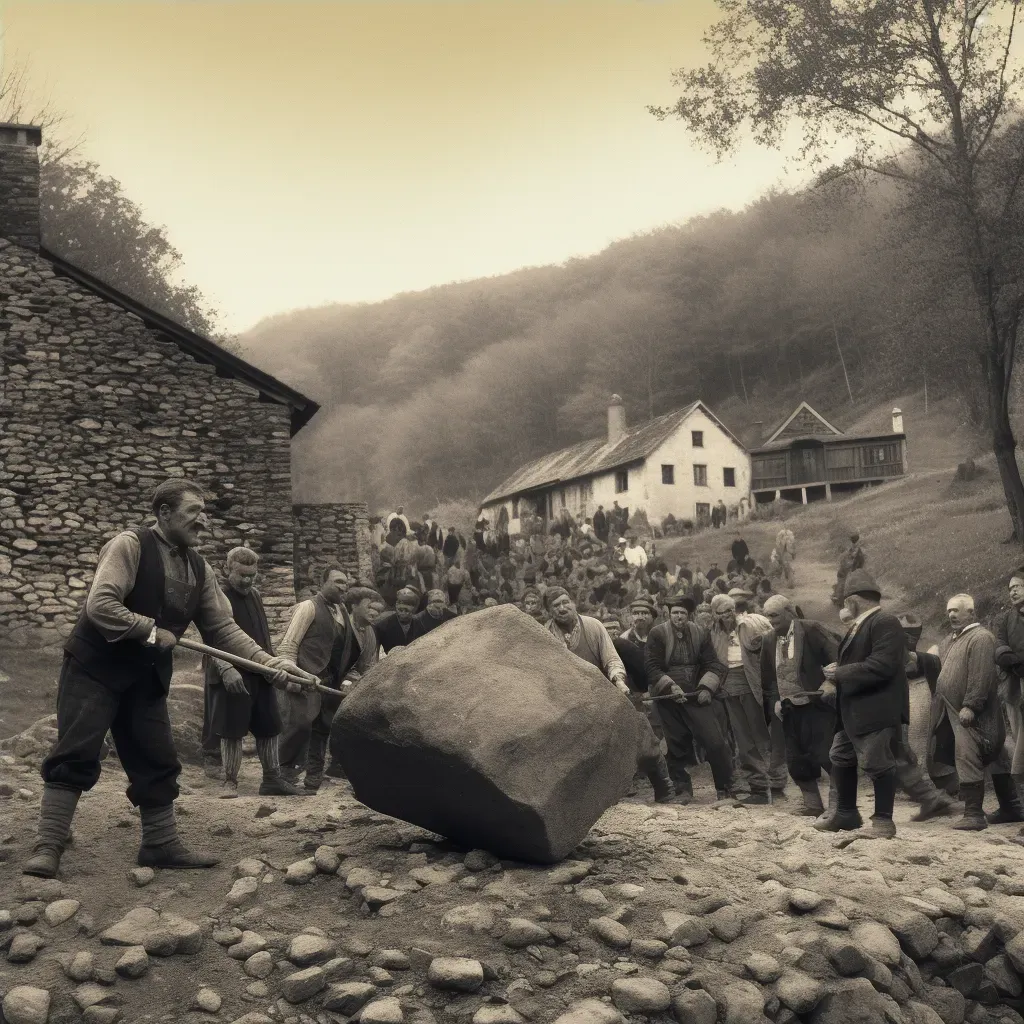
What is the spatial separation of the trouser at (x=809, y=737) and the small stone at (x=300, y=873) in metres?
4.53

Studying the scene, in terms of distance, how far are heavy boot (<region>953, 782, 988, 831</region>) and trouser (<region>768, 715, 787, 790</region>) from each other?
1.95m

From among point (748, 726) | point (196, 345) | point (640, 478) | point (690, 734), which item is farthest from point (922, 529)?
point (690, 734)

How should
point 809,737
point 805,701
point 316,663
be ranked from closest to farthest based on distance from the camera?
point 805,701, point 809,737, point 316,663

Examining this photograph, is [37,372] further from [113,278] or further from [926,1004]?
[926,1004]

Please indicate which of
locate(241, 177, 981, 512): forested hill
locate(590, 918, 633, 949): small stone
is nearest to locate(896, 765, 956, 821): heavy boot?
locate(590, 918, 633, 949): small stone

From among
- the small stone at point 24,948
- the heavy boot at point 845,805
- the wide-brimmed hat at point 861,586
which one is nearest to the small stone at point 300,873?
the small stone at point 24,948

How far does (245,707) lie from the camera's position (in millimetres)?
8562

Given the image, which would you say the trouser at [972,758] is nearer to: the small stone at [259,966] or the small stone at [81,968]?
the small stone at [259,966]

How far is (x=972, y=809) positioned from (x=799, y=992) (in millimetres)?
3912

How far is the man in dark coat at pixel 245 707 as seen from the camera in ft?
27.6

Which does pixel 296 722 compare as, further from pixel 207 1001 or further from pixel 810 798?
pixel 207 1001

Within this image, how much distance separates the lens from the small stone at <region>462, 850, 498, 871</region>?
583 centimetres

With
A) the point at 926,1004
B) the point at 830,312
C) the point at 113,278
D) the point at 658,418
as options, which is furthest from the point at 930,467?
the point at 926,1004

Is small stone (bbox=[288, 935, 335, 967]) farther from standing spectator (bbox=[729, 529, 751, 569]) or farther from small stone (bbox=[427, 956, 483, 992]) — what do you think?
standing spectator (bbox=[729, 529, 751, 569])
